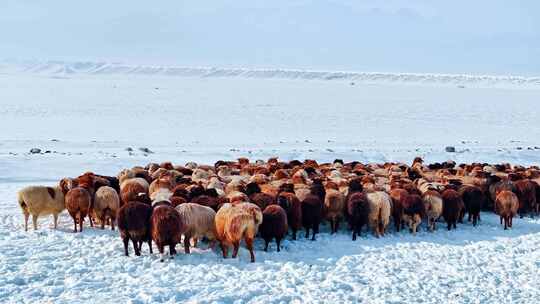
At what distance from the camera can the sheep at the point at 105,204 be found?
11781 millimetres

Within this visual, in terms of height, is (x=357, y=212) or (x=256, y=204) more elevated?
(x=256, y=204)

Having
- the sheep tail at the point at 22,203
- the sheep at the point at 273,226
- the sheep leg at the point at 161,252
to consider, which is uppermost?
the sheep tail at the point at 22,203

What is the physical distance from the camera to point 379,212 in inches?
484

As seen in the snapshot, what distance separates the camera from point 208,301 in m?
8.45

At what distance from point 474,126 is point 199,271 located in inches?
1553

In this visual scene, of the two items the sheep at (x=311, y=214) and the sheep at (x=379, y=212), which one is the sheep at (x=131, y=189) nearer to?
the sheep at (x=311, y=214)

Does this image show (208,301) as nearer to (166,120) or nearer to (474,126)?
(166,120)

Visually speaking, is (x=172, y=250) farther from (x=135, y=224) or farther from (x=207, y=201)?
(x=207, y=201)

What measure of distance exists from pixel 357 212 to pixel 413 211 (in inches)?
52.2

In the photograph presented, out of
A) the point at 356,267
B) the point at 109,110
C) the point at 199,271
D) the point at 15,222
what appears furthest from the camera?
the point at 109,110

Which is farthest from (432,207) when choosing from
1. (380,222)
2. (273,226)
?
(273,226)

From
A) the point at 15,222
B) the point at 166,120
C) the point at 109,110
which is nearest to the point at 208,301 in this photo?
the point at 15,222

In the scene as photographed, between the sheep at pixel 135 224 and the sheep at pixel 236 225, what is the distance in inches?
47.5

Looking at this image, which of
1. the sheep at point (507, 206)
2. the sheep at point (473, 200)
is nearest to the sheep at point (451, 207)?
the sheep at point (473, 200)
